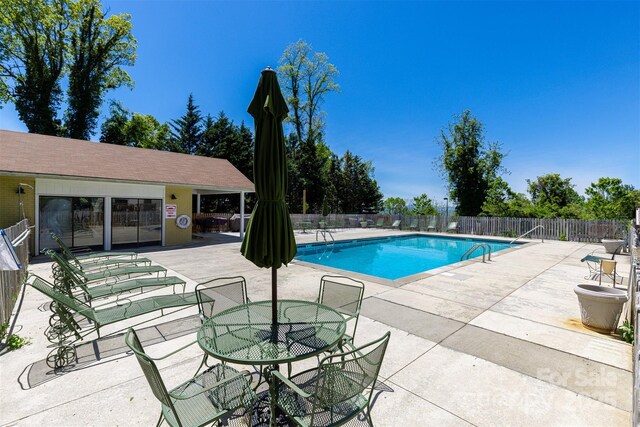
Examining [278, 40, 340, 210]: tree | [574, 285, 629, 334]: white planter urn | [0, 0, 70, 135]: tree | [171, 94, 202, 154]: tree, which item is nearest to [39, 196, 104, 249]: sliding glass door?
[574, 285, 629, 334]: white planter urn

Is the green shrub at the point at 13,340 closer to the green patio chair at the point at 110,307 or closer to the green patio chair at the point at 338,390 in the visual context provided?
the green patio chair at the point at 110,307

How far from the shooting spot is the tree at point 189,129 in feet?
103

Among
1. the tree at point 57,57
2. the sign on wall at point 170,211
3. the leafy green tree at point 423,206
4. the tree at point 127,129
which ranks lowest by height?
the sign on wall at point 170,211

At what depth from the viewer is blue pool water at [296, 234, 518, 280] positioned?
10.9 m

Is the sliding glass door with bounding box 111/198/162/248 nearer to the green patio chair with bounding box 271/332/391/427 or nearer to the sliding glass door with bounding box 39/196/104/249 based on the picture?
the sliding glass door with bounding box 39/196/104/249

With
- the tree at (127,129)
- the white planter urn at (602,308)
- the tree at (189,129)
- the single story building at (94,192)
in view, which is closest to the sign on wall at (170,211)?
the single story building at (94,192)

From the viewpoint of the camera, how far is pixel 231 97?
110 ft

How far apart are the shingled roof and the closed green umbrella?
10.7 m

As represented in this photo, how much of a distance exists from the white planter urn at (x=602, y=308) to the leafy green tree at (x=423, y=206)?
23.3 meters

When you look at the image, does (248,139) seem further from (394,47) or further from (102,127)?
(394,47)

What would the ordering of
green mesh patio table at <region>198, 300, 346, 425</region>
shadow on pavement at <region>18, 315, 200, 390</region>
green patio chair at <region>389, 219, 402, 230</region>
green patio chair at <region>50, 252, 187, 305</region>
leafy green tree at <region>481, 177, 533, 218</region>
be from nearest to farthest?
green mesh patio table at <region>198, 300, 346, 425</region>, shadow on pavement at <region>18, 315, 200, 390</region>, green patio chair at <region>50, 252, 187, 305</region>, leafy green tree at <region>481, 177, 533, 218</region>, green patio chair at <region>389, 219, 402, 230</region>

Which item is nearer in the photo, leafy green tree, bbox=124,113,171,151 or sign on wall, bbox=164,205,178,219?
sign on wall, bbox=164,205,178,219

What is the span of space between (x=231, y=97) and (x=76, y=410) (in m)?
35.7

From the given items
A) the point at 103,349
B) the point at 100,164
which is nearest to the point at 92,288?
the point at 103,349
